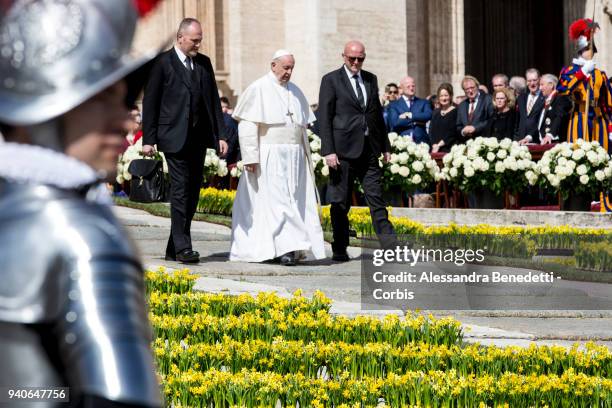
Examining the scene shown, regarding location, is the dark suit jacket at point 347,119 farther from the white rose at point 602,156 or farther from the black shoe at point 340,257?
the white rose at point 602,156

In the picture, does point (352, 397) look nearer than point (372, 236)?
Yes

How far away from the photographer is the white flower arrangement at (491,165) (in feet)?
47.3

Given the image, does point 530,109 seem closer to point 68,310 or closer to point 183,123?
point 183,123

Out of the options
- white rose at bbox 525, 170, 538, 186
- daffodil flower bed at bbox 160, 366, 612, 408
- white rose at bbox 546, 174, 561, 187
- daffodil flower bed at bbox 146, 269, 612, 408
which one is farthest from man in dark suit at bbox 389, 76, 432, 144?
daffodil flower bed at bbox 160, 366, 612, 408

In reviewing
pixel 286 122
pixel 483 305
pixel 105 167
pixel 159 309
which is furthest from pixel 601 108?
pixel 105 167

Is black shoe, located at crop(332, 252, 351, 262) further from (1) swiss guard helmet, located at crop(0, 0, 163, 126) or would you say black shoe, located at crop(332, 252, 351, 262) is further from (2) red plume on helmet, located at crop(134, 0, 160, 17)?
(1) swiss guard helmet, located at crop(0, 0, 163, 126)

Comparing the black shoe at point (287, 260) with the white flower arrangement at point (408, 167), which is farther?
the white flower arrangement at point (408, 167)

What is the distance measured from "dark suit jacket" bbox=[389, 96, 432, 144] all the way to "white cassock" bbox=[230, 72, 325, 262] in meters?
6.08

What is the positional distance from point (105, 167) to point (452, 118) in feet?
49.9

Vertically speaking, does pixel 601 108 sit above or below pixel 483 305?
above

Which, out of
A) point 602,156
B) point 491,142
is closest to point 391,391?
point 602,156

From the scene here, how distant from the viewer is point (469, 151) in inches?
580

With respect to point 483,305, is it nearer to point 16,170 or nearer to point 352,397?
point 352,397

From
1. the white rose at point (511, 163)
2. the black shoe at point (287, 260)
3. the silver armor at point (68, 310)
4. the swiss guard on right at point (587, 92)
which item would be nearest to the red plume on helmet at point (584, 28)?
the swiss guard on right at point (587, 92)
